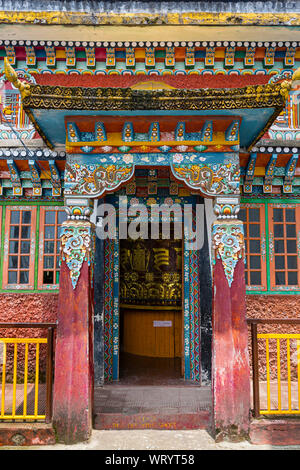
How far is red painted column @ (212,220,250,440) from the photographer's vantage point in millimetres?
4500

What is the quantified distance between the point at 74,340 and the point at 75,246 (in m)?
1.09

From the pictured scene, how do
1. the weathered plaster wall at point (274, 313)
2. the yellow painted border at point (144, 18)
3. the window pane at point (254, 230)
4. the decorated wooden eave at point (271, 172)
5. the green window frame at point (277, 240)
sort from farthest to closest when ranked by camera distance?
the window pane at point (254, 230)
the green window frame at point (277, 240)
the weathered plaster wall at point (274, 313)
the yellow painted border at point (144, 18)
the decorated wooden eave at point (271, 172)

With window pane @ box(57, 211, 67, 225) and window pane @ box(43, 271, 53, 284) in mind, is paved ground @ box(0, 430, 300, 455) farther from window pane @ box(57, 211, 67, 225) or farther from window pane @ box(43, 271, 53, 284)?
window pane @ box(57, 211, 67, 225)

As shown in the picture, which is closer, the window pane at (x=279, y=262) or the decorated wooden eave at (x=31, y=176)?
the decorated wooden eave at (x=31, y=176)

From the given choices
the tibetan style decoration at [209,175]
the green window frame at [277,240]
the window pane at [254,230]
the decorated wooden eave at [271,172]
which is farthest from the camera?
the window pane at [254,230]

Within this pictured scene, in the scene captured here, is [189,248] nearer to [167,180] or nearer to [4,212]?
[167,180]

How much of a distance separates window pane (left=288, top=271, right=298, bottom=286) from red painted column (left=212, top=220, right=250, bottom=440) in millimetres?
2238

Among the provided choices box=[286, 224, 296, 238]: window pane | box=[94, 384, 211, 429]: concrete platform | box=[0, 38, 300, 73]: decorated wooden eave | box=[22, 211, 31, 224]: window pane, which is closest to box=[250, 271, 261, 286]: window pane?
box=[286, 224, 296, 238]: window pane

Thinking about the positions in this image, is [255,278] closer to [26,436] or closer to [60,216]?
[60,216]

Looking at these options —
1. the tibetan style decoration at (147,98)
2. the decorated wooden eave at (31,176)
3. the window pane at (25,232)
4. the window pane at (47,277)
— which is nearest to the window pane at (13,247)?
the window pane at (25,232)

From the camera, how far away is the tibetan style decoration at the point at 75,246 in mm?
4797

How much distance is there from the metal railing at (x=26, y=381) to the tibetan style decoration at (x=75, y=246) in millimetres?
704

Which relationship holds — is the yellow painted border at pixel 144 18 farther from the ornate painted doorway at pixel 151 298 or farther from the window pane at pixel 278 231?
the ornate painted doorway at pixel 151 298

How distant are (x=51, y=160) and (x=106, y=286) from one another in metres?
2.25
